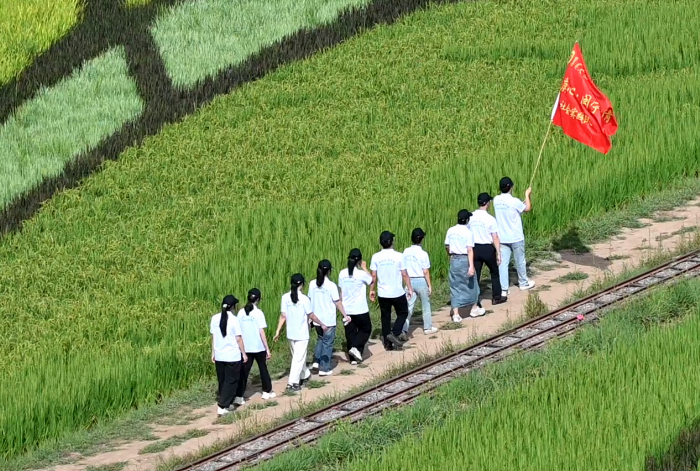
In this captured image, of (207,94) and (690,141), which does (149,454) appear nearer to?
(690,141)

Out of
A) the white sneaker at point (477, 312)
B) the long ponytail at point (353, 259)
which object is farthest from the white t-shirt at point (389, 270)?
the white sneaker at point (477, 312)

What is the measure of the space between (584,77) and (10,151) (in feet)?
38.5

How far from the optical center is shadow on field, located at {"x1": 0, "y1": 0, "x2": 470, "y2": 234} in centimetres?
2905

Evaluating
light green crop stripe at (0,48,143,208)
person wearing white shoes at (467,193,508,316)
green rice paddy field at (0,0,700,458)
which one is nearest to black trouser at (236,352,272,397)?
green rice paddy field at (0,0,700,458)

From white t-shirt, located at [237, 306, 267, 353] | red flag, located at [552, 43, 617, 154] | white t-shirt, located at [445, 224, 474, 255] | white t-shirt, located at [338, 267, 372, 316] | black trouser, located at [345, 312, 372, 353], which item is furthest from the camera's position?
red flag, located at [552, 43, 617, 154]

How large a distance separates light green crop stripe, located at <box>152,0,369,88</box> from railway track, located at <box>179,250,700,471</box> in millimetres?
12862

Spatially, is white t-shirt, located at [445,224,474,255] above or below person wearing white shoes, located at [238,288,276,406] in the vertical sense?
above

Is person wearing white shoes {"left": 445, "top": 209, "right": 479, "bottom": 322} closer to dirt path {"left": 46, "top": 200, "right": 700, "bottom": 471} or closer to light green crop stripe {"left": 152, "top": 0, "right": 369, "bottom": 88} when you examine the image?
dirt path {"left": 46, "top": 200, "right": 700, "bottom": 471}

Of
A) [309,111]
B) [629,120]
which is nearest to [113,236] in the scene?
[309,111]

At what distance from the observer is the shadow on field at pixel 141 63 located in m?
29.1

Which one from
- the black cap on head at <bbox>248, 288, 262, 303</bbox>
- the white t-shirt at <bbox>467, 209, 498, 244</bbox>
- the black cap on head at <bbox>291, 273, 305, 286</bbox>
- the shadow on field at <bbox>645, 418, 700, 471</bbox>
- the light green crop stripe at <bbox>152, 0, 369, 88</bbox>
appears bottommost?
the shadow on field at <bbox>645, 418, 700, 471</bbox>

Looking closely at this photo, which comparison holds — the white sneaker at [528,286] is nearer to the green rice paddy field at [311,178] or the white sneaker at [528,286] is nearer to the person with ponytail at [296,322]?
the green rice paddy field at [311,178]

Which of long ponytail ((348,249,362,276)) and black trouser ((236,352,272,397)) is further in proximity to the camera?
long ponytail ((348,249,362,276))

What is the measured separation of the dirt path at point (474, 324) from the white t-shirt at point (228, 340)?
70 cm
